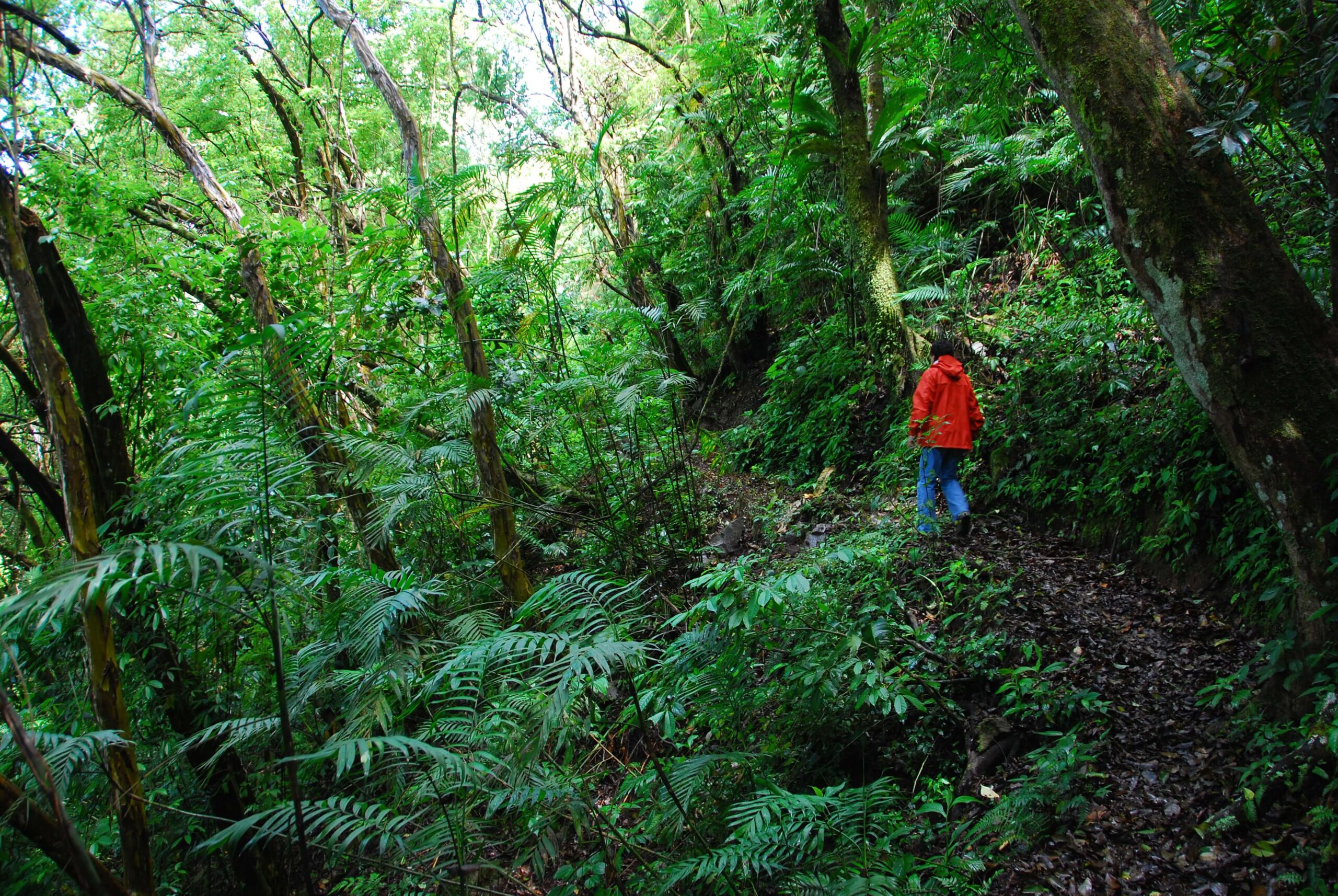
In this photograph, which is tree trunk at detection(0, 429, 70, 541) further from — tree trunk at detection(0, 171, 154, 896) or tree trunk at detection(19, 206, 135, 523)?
tree trunk at detection(0, 171, 154, 896)

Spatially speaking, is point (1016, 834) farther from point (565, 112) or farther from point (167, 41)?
point (167, 41)

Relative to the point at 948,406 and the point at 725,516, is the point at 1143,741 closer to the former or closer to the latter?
the point at 948,406

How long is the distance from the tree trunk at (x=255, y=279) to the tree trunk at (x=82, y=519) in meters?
1.16

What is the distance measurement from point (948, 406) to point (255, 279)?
5.41 meters

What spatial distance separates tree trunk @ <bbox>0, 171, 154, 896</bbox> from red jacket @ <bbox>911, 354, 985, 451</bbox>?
4.99 metres

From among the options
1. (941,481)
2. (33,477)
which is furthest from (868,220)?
(33,477)

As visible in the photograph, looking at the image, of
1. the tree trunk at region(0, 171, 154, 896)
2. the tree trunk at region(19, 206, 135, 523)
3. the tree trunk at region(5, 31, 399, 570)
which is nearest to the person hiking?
the tree trunk at region(5, 31, 399, 570)

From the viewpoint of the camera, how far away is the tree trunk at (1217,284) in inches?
103

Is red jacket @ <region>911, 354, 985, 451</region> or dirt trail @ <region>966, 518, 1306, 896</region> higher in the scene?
red jacket @ <region>911, 354, 985, 451</region>

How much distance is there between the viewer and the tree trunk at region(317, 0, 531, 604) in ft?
16.0

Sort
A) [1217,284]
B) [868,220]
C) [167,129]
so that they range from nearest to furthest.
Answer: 1. [1217,284]
2. [167,129]
3. [868,220]

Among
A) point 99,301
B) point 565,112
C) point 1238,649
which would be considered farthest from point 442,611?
point 565,112

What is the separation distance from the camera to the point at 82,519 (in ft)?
9.40

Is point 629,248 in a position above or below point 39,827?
above
